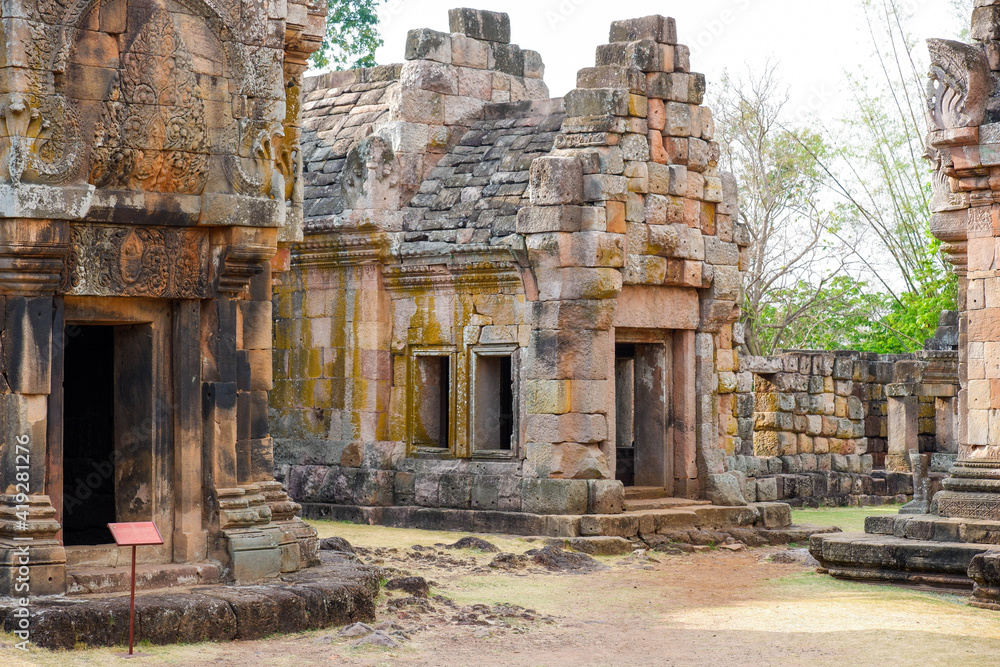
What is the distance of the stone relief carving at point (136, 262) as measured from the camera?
28.1ft

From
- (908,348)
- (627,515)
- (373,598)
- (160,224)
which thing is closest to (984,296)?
(627,515)

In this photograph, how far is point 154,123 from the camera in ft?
28.6

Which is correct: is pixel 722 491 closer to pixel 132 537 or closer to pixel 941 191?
pixel 941 191

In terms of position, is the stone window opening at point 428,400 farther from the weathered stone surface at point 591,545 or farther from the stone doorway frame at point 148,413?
the stone doorway frame at point 148,413

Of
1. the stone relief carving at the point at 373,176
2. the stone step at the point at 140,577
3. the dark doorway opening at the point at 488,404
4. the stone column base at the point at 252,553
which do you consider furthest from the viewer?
the stone relief carving at the point at 373,176

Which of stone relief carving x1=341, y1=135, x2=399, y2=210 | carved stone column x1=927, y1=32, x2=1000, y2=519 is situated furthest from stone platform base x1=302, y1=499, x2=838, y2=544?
stone relief carving x1=341, y1=135, x2=399, y2=210

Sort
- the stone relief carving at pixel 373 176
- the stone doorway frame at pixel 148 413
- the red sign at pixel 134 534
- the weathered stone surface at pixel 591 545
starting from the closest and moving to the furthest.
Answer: the red sign at pixel 134 534 < the stone doorway frame at pixel 148 413 < the weathered stone surface at pixel 591 545 < the stone relief carving at pixel 373 176

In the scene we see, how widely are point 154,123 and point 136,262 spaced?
2.84 feet

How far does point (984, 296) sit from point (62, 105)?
6.91 meters

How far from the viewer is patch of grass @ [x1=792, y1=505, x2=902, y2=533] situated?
16031 mm

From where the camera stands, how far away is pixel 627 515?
1352 centimetres

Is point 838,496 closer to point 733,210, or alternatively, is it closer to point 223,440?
point 733,210

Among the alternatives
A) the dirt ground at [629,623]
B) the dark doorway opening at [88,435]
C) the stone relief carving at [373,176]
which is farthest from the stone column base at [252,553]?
the stone relief carving at [373,176]

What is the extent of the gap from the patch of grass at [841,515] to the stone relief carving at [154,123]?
929cm
